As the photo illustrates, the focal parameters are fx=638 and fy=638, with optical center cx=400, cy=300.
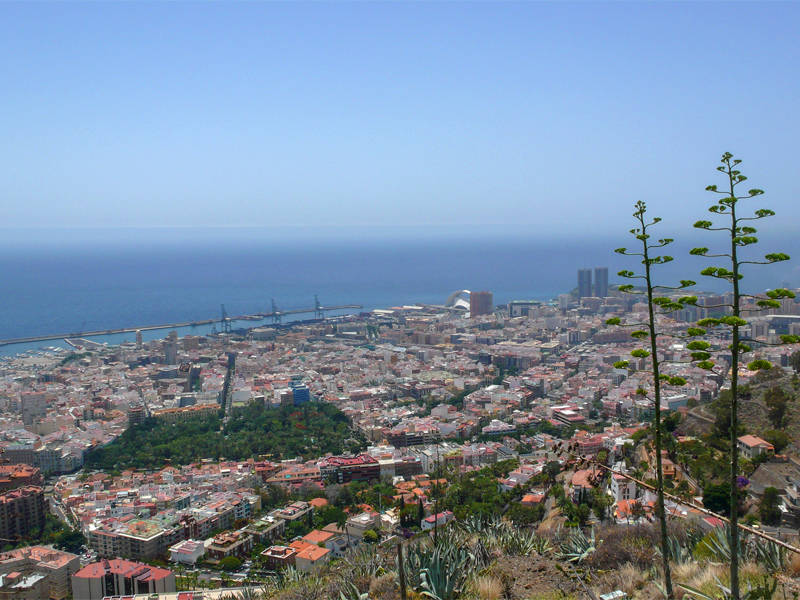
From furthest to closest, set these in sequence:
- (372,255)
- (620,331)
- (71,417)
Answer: (372,255), (620,331), (71,417)

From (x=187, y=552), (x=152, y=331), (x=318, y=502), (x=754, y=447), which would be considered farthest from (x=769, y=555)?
(x=152, y=331)

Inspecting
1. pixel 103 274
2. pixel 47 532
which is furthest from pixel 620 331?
pixel 103 274

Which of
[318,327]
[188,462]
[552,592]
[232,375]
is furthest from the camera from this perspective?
[318,327]

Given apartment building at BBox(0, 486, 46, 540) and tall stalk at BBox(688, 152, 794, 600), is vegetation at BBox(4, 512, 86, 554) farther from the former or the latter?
tall stalk at BBox(688, 152, 794, 600)

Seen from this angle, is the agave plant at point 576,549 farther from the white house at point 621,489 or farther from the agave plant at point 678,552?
the white house at point 621,489

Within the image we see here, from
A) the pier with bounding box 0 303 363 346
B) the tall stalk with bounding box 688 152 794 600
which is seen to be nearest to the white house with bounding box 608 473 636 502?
the tall stalk with bounding box 688 152 794 600

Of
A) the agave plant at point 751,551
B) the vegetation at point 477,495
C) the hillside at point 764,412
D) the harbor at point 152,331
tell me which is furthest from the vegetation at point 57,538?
the harbor at point 152,331

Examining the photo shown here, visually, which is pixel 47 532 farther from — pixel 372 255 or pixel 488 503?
pixel 372 255
